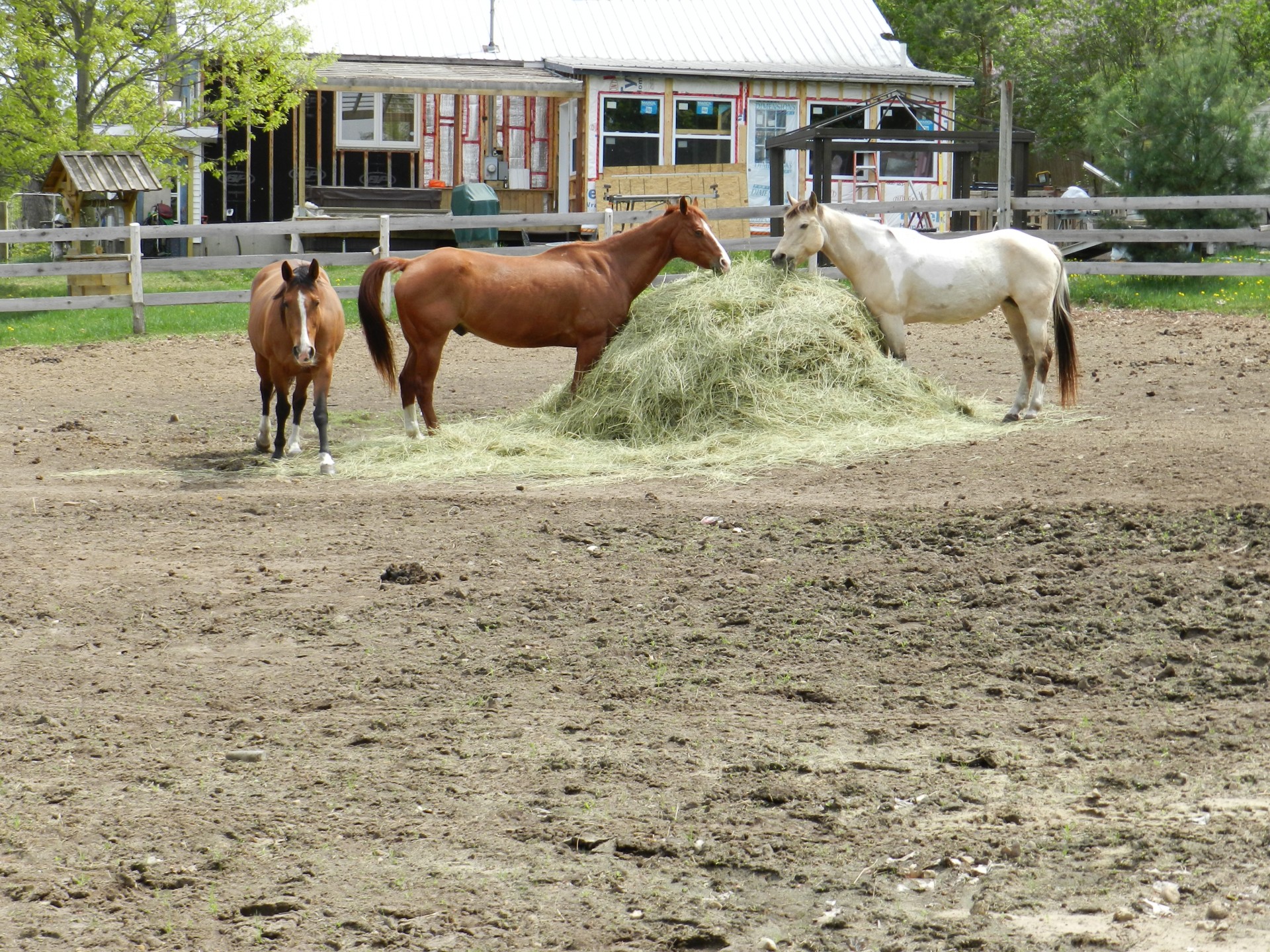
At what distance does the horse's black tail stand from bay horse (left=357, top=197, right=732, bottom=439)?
2354mm

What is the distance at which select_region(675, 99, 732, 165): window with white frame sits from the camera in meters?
25.4

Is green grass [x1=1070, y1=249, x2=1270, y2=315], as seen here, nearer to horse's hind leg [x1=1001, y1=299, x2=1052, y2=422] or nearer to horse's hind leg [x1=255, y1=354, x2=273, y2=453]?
horse's hind leg [x1=1001, y1=299, x2=1052, y2=422]

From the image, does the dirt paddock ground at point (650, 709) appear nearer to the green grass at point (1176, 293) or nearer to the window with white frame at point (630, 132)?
the green grass at point (1176, 293)

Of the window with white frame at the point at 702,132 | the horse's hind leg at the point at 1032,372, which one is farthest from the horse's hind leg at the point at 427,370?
the window with white frame at the point at 702,132

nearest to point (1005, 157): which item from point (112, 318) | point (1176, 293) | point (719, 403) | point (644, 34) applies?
point (1176, 293)

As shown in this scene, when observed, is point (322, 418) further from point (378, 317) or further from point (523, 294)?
point (523, 294)

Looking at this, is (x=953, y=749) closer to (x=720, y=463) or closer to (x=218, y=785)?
(x=218, y=785)

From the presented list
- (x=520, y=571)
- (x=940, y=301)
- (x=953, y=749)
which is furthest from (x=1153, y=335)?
(x=953, y=749)

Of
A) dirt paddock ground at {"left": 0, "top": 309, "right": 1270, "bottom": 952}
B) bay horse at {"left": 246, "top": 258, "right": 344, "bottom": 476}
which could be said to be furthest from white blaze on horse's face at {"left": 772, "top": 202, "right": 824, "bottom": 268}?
bay horse at {"left": 246, "top": 258, "right": 344, "bottom": 476}

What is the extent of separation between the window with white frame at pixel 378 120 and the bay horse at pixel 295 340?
16.9 meters

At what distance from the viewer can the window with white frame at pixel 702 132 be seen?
25375 millimetres

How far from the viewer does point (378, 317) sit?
889 cm

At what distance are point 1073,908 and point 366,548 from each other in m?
4.16

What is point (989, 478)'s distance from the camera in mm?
7434
